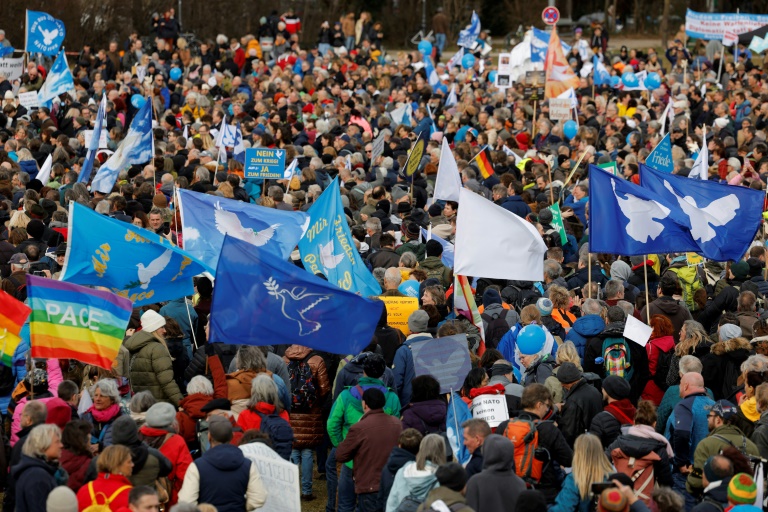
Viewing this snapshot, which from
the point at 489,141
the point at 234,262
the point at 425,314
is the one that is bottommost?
the point at 489,141

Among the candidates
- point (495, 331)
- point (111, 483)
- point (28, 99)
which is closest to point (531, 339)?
point (495, 331)

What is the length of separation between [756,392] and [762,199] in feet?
12.2

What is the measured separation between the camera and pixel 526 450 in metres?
8.12

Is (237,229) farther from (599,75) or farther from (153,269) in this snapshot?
(599,75)

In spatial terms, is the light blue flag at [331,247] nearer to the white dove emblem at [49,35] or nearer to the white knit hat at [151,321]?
the white knit hat at [151,321]

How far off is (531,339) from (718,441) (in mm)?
2048

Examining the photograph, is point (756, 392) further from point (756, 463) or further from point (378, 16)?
point (378, 16)

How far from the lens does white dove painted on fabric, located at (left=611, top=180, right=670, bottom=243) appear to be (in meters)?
11.7

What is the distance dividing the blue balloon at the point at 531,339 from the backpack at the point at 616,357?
1.83 feet

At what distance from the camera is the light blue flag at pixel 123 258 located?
10594 millimetres

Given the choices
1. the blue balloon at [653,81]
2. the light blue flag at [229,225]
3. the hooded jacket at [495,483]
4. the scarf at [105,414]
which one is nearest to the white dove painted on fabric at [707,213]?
the light blue flag at [229,225]

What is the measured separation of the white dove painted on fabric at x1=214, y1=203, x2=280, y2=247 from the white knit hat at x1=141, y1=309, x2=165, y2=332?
6.66ft

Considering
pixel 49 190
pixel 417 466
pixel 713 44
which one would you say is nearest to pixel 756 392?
pixel 417 466

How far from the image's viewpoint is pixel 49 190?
15969mm
